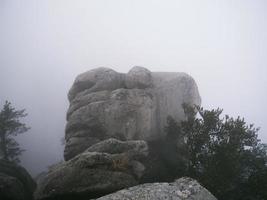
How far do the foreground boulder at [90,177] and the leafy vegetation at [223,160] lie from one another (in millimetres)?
5486

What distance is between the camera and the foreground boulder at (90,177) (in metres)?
20.7

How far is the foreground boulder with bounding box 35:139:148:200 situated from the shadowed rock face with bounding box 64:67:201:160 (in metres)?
7.06

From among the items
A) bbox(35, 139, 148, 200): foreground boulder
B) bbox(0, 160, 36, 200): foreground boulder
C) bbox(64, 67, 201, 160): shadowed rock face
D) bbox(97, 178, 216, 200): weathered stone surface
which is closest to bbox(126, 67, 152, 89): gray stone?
bbox(64, 67, 201, 160): shadowed rock face

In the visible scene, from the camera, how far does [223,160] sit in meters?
24.4

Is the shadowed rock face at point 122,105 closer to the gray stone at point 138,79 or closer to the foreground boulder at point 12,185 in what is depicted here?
the gray stone at point 138,79

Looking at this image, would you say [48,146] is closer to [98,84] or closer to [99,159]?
[98,84]

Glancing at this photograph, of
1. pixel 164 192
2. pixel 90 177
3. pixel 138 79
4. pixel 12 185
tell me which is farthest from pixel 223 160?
pixel 12 185

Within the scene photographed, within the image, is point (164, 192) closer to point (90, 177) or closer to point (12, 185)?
point (90, 177)

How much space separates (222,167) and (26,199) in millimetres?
18686

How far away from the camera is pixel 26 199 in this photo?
25719 millimetres

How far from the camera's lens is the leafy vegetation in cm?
2419

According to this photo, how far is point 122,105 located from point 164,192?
1527 centimetres

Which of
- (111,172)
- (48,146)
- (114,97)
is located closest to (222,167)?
(111,172)

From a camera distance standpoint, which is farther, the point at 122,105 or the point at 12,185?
the point at 122,105
